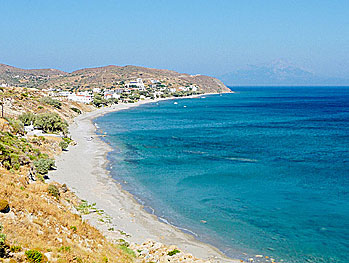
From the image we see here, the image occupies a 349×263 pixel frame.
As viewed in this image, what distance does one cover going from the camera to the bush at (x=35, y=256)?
45.3 feet

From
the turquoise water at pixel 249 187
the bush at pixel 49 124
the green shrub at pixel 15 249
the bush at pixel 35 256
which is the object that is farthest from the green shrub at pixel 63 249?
the bush at pixel 49 124

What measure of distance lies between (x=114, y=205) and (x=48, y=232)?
13.1 meters

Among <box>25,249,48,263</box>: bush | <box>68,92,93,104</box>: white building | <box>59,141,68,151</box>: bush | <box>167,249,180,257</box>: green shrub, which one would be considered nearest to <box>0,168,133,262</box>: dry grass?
<box>25,249,48,263</box>: bush

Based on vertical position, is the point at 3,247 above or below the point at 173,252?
above

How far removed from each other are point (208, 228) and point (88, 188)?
44.7 feet

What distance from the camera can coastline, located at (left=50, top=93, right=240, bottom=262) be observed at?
23.6 m

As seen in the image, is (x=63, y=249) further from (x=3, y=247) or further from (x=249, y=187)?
(x=249, y=187)

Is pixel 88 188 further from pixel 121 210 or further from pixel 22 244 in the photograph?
pixel 22 244

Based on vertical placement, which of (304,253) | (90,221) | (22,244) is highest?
(22,244)

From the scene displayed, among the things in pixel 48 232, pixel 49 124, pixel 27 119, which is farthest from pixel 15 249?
pixel 27 119

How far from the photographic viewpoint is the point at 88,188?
3425 cm

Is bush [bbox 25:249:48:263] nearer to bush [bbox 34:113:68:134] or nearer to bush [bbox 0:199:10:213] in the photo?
bush [bbox 0:199:10:213]

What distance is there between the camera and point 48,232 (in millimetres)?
17125

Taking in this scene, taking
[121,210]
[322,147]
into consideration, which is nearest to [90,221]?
[121,210]
